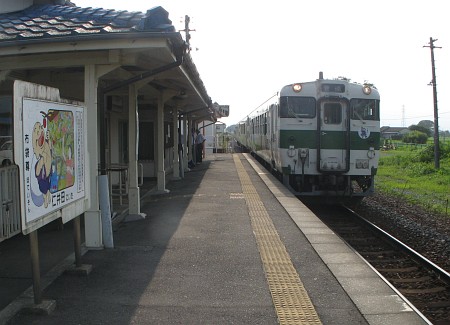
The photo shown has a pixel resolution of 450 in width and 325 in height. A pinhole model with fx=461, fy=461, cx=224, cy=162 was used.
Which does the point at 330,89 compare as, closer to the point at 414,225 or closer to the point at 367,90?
the point at 367,90

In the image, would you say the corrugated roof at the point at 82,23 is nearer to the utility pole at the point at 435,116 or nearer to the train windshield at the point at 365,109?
the train windshield at the point at 365,109

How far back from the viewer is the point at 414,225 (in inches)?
391

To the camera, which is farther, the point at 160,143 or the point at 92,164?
the point at 160,143

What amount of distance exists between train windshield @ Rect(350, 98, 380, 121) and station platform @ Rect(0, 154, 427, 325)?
432 centimetres

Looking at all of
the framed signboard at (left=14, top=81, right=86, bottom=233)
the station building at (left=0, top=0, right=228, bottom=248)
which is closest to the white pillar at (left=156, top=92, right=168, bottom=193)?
the station building at (left=0, top=0, right=228, bottom=248)

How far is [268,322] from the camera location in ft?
12.3

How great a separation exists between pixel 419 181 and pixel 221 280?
16.4 meters

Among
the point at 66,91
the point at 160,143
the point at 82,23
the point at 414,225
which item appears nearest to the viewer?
the point at 82,23

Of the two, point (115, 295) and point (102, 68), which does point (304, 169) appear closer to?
point (102, 68)

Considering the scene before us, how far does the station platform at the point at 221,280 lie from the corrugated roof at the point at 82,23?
267 centimetres

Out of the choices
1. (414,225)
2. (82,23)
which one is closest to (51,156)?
(82,23)

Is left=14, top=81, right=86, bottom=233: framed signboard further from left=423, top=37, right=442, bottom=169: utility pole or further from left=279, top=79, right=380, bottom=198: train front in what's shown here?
left=423, top=37, right=442, bottom=169: utility pole

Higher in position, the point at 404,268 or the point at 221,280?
the point at 221,280

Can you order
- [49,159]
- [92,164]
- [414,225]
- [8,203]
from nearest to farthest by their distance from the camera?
[49,159]
[8,203]
[92,164]
[414,225]
